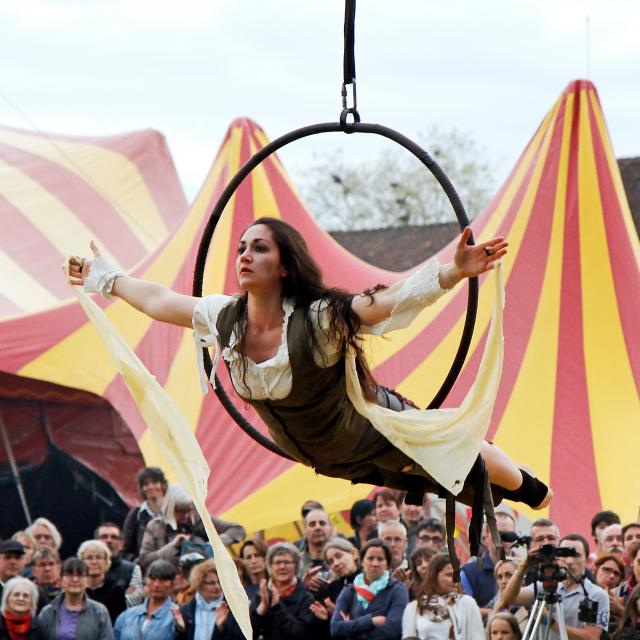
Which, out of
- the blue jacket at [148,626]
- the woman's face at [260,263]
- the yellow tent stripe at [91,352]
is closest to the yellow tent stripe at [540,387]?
the blue jacket at [148,626]

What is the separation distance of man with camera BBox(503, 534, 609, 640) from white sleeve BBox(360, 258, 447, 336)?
1885 mm

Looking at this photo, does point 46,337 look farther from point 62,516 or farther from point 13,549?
point 13,549

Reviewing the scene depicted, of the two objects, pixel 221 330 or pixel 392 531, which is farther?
pixel 392 531

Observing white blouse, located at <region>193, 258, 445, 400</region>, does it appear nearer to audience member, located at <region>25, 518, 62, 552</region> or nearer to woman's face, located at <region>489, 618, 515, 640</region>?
woman's face, located at <region>489, 618, 515, 640</region>

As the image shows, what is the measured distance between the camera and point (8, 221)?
12.4 metres

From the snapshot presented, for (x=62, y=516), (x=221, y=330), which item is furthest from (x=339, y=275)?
(x=221, y=330)

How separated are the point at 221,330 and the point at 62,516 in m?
6.96

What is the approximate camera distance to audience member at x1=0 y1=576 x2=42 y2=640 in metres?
6.94

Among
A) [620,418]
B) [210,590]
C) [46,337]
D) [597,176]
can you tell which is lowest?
[210,590]

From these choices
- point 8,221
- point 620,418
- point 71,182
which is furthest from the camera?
point 71,182

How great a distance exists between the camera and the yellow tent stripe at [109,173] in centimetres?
1330

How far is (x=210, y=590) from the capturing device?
7.00 m

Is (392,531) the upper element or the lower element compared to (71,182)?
Answer: lower

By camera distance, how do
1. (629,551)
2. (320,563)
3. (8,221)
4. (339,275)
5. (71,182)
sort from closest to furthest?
(629,551), (320,563), (339,275), (8,221), (71,182)
